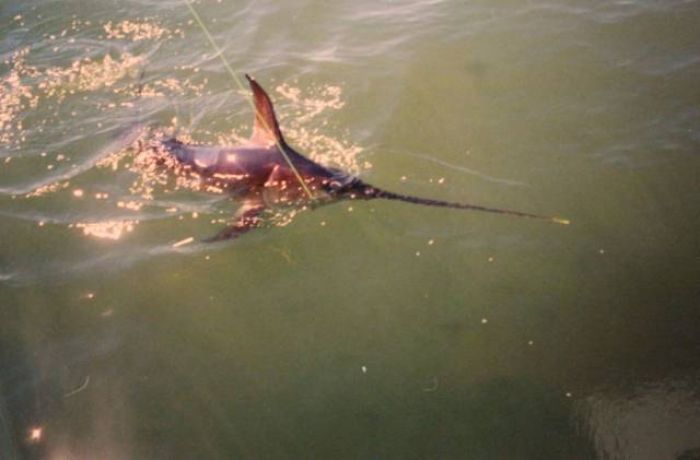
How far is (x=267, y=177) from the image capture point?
511 cm

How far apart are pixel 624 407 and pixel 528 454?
2.75 ft

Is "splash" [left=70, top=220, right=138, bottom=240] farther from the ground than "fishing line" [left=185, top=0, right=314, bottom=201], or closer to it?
closer to it

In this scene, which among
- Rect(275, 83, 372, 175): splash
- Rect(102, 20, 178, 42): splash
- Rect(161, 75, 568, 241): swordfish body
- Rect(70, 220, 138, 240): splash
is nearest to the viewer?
Rect(161, 75, 568, 241): swordfish body

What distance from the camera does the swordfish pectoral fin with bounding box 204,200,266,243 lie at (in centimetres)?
486

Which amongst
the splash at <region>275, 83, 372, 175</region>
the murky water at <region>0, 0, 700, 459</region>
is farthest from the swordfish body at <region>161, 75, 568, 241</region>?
the splash at <region>275, 83, 372, 175</region>

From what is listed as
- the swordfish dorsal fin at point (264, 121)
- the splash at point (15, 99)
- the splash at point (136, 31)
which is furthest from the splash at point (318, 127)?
the splash at point (15, 99)

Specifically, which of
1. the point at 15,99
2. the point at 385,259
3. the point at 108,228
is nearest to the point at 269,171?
the point at 385,259

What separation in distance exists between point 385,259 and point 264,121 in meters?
1.78

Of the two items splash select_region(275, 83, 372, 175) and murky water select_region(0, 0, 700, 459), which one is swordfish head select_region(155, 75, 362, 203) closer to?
murky water select_region(0, 0, 700, 459)

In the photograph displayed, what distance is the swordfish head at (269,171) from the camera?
496cm

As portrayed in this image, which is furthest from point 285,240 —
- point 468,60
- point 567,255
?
point 468,60

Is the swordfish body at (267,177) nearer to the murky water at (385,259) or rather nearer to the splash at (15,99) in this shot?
the murky water at (385,259)

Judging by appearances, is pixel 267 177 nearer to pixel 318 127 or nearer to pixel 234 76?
pixel 318 127

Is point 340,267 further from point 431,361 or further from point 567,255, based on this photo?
point 567,255
